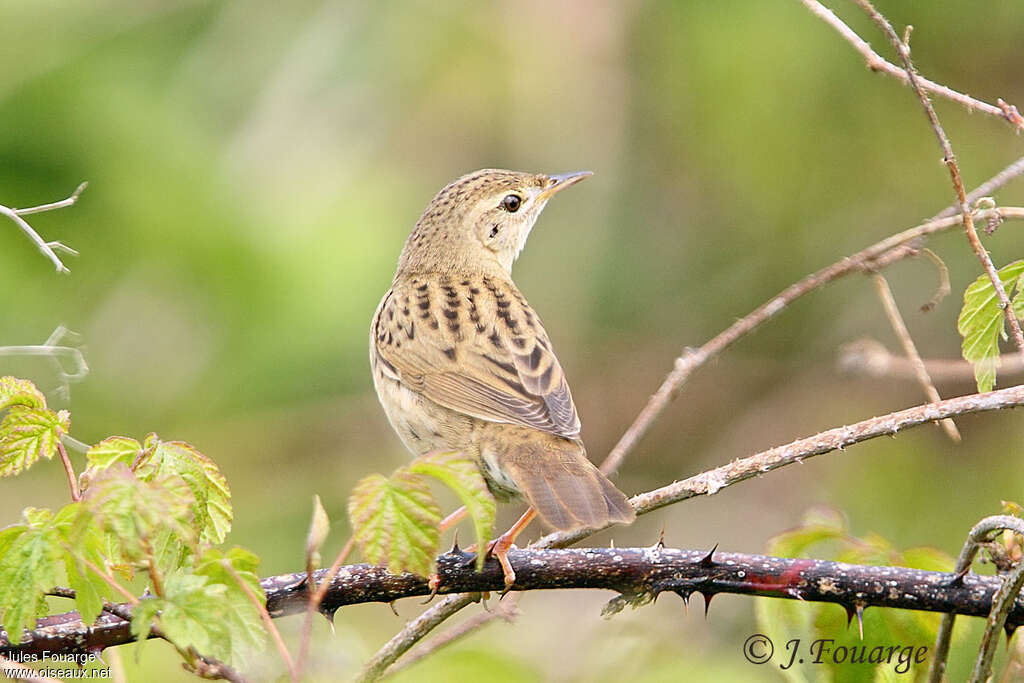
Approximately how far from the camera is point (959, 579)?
2918 millimetres

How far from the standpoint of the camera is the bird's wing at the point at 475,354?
4242 mm

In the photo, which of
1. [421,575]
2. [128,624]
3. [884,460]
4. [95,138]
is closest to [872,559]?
[421,575]

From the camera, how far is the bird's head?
17.9 feet

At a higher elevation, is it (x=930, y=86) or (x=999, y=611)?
(x=930, y=86)

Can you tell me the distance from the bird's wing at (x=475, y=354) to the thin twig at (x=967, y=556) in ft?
4.66

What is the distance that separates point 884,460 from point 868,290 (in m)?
1.01

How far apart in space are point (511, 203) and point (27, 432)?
3119mm

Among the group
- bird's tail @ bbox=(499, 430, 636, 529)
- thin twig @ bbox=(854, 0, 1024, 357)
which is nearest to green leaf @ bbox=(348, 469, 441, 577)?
bird's tail @ bbox=(499, 430, 636, 529)

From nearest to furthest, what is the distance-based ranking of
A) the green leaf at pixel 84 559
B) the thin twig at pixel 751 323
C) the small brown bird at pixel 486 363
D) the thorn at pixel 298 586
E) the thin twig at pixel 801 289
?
the green leaf at pixel 84 559
the thorn at pixel 298 586
the thin twig at pixel 801 289
the thin twig at pixel 751 323
the small brown bird at pixel 486 363

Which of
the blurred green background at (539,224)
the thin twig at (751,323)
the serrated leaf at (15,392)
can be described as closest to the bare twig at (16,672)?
the serrated leaf at (15,392)

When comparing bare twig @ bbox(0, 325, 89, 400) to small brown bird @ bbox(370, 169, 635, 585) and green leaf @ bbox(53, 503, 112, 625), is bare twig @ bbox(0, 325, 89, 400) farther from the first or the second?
small brown bird @ bbox(370, 169, 635, 585)

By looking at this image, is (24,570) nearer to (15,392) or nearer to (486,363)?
(15,392)

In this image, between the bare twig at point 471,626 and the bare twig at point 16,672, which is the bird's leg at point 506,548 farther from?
the bare twig at point 16,672

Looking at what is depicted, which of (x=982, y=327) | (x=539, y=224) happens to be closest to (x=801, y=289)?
(x=982, y=327)
